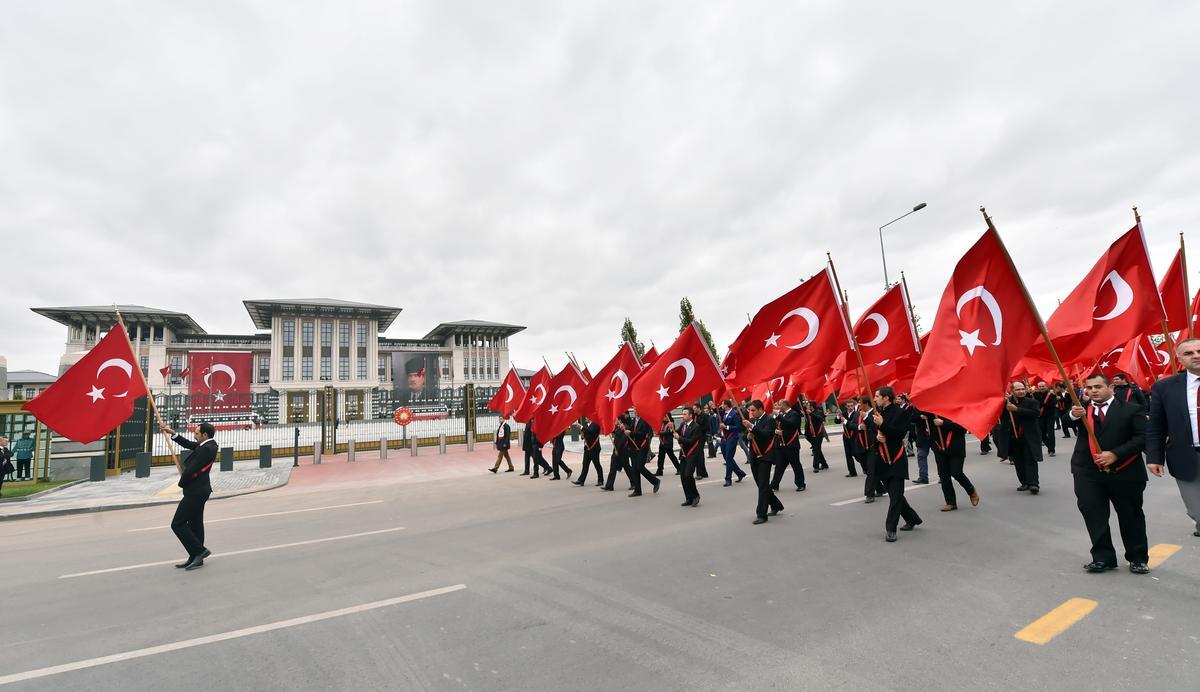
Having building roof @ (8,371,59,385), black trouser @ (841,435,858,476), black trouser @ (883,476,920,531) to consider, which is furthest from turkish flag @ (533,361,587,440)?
building roof @ (8,371,59,385)

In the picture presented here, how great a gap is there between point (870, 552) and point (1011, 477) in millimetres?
7081

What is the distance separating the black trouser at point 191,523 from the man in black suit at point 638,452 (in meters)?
6.92

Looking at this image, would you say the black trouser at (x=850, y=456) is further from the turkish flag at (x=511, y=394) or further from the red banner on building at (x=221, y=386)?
the red banner on building at (x=221, y=386)

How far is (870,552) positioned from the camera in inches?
240

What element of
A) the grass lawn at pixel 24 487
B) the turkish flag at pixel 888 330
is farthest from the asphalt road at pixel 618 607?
the grass lawn at pixel 24 487

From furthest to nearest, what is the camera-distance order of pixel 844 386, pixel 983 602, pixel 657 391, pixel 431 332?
pixel 431 332
pixel 844 386
pixel 657 391
pixel 983 602

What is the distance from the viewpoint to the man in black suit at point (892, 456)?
664 centimetres

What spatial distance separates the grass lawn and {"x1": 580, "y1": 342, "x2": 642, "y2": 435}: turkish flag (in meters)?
13.2

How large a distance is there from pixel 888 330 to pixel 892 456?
3580mm

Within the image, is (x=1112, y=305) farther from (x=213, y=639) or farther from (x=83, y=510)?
(x=83, y=510)

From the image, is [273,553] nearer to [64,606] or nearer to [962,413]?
[64,606]

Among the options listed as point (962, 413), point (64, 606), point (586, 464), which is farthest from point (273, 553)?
point (962, 413)

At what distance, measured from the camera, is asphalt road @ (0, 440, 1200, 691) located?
355cm

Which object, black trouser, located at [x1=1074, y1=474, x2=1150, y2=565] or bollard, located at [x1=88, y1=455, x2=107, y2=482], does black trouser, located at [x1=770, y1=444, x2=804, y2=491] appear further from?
bollard, located at [x1=88, y1=455, x2=107, y2=482]
